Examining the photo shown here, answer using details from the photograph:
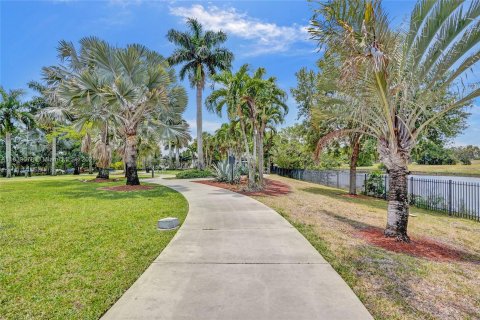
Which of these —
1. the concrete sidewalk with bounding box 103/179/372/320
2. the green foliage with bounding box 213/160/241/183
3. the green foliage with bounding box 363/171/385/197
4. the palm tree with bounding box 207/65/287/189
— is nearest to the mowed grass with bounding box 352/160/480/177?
the green foliage with bounding box 363/171/385/197

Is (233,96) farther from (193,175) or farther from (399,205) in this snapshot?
(193,175)

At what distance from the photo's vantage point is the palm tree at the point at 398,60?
501cm

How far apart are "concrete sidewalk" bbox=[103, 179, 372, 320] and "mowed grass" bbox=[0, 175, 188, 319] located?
1.21 feet

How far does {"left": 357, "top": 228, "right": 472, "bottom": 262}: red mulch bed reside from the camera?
16.4 feet

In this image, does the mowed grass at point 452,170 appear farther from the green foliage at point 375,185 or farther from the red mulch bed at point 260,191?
the red mulch bed at point 260,191

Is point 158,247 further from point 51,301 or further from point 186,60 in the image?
point 186,60

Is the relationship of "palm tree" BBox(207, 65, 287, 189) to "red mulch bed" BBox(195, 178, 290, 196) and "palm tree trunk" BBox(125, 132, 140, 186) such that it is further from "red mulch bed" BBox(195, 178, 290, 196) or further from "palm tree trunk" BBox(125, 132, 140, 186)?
"palm tree trunk" BBox(125, 132, 140, 186)

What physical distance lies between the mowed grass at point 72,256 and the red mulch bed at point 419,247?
455 cm

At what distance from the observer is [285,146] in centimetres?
3050

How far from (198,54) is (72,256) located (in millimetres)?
22918

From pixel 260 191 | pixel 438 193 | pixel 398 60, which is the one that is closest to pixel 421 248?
pixel 398 60

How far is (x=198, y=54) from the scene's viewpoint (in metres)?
24.1

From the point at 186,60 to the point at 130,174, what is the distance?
14.2 metres

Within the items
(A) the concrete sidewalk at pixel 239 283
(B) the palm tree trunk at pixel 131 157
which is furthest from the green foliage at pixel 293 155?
(A) the concrete sidewalk at pixel 239 283
